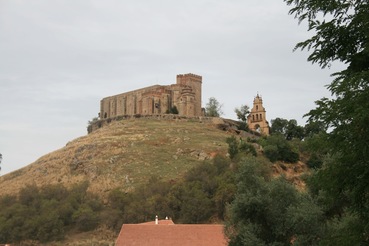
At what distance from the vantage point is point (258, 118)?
9262 cm

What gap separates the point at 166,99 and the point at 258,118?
18.0 metres

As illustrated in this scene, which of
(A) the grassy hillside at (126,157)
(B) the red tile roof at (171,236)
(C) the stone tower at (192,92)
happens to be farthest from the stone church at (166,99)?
(B) the red tile roof at (171,236)

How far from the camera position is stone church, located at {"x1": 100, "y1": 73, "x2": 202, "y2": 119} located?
97500mm

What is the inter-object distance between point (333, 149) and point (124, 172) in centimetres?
6128

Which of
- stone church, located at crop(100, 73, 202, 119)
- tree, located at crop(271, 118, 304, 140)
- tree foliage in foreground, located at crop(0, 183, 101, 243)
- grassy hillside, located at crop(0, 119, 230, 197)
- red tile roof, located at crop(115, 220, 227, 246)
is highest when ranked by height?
stone church, located at crop(100, 73, 202, 119)

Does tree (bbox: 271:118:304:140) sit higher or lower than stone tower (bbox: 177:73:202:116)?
lower

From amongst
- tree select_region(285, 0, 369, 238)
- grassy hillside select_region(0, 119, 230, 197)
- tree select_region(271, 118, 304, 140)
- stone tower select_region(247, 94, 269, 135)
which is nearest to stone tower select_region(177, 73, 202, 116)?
grassy hillside select_region(0, 119, 230, 197)

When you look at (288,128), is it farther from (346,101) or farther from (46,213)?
(346,101)

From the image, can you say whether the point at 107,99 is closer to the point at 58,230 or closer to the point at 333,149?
the point at 58,230

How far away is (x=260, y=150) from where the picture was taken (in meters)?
73.6

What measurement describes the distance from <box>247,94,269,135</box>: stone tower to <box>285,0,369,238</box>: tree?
80563 millimetres

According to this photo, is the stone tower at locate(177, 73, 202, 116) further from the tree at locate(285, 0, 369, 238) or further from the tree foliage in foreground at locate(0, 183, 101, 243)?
the tree at locate(285, 0, 369, 238)

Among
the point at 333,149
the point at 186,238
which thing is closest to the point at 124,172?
the point at 186,238

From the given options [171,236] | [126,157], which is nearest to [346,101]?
[171,236]
